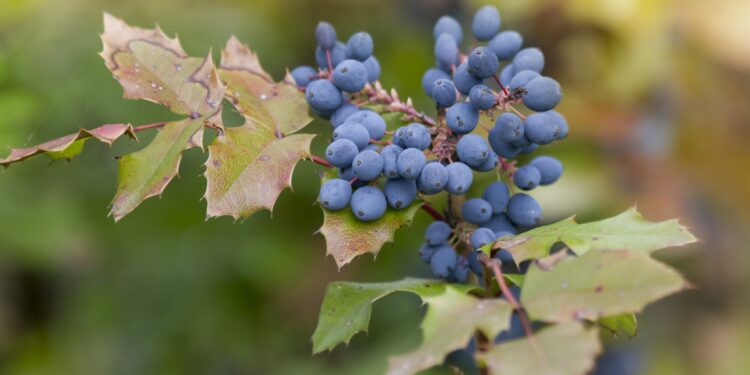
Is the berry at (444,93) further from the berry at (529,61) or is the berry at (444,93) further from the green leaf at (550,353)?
the green leaf at (550,353)

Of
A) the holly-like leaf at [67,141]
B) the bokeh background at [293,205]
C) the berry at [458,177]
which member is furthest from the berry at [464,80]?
the bokeh background at [293,205]

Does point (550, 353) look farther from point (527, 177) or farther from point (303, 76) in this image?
point (303, 76)

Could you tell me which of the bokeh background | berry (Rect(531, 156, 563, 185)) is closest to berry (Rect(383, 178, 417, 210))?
berry (Rect(531, 156, 563, 185))

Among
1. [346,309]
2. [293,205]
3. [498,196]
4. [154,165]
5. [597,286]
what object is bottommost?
[293,205]

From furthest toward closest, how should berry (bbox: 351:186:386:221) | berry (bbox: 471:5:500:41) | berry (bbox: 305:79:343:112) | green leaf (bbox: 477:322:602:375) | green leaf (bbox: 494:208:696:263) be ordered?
1. berry (bbox: 471:5:500:41)
2. berry (bbox: 305:79:343:112)
3. berry (bbox: 351:186:386:221)
4. green leaf (bbox: 494:208:696:263)
5. green leaf (bbox: 477:322:602:375)

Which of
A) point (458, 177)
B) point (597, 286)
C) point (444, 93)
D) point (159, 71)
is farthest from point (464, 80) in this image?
point (159, 71)

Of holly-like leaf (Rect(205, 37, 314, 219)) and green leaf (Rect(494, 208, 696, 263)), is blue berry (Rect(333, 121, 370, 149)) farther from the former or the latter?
green leaf (Rect(494, 208, 696, 263))
